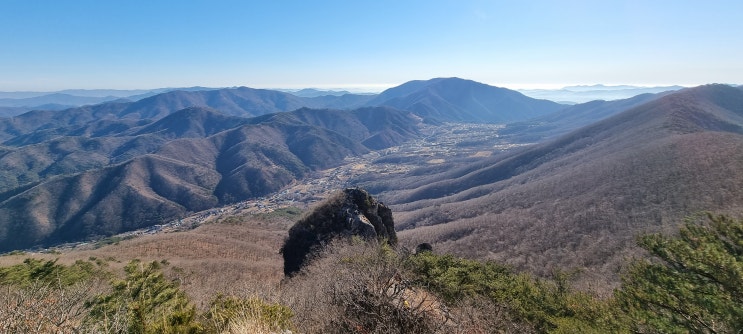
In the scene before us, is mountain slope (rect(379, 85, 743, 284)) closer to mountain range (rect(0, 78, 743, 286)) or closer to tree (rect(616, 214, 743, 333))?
mountain range (rect(0, 78, 743, 286))

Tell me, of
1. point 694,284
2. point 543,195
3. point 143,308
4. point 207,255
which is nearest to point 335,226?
point 207,255

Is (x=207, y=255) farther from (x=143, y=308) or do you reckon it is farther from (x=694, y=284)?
(x=694, y=284)

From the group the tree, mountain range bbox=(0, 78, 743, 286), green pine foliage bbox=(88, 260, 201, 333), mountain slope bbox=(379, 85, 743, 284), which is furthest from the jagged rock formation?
the tree

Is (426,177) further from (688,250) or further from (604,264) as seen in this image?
(688,250)

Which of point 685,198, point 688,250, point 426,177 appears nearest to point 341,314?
point 688,250

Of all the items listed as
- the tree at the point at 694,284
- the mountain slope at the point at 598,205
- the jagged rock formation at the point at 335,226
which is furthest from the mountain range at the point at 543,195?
the jagged rock formation at the point at 335,226

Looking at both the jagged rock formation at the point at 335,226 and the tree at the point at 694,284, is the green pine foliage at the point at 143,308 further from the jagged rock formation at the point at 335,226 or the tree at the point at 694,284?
the jagged rock formation at the point at 335,226
